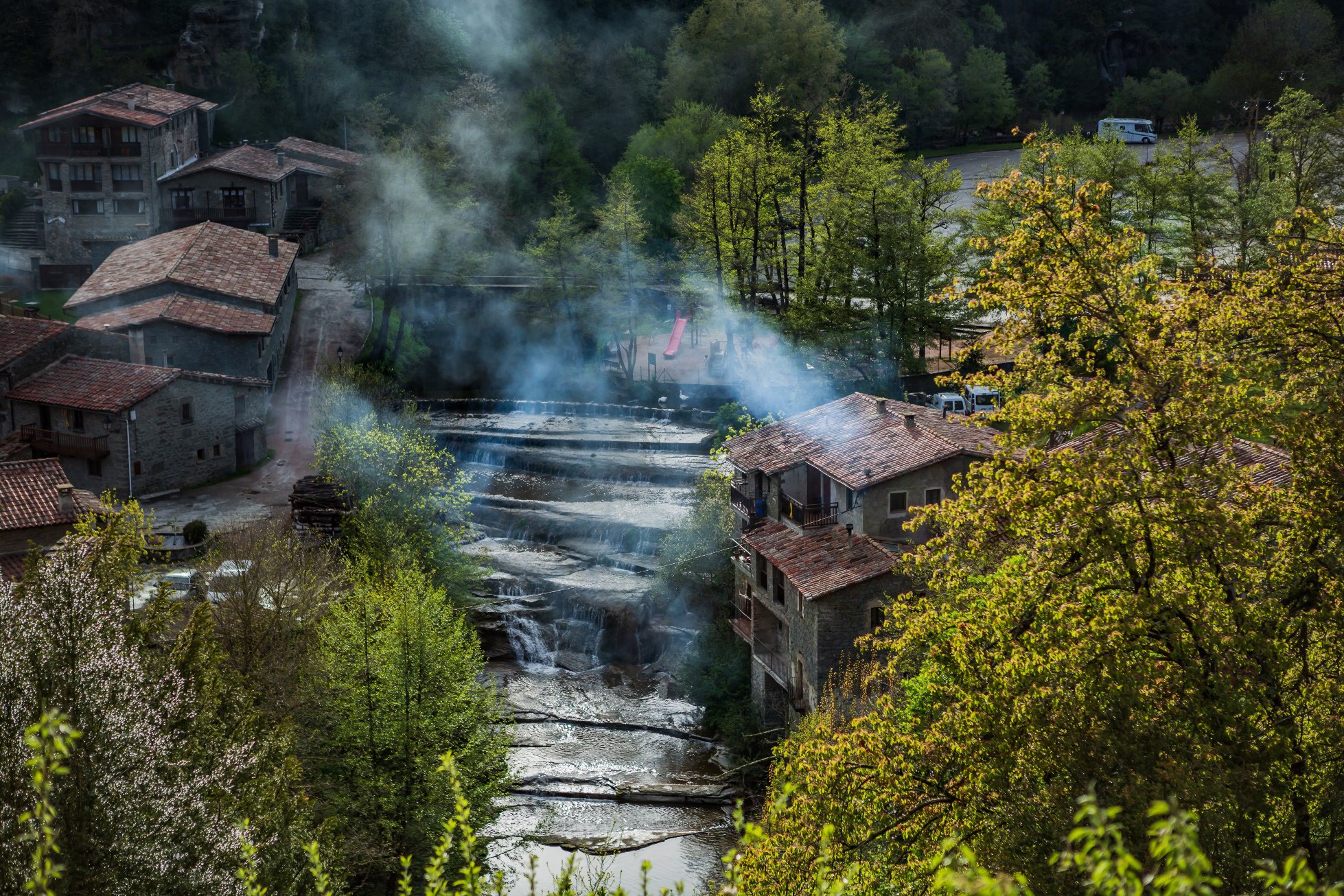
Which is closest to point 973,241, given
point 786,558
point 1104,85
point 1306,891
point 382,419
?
point 1306,891

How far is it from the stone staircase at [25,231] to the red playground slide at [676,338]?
3259 centimetres

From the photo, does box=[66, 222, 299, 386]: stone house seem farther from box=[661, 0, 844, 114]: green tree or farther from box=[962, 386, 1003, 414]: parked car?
box=[661, 0, 844, 114]: green tree

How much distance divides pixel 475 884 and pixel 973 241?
10.4 m

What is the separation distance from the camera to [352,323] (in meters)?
64.3

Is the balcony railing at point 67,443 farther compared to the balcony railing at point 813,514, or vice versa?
the balcony railing at point 67,443

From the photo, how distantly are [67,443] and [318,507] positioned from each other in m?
10.2

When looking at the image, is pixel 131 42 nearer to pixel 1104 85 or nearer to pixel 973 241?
pixel 1104 85

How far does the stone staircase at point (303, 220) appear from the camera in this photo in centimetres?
7475

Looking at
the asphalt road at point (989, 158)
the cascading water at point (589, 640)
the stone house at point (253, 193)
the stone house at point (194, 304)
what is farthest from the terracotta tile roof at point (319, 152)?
the asphalt road at point (989, 158)

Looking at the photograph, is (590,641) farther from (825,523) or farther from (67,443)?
(67,443)

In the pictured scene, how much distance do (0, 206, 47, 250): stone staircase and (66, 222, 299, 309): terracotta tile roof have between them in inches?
401

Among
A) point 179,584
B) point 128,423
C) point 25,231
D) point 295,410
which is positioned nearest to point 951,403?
point 179,584

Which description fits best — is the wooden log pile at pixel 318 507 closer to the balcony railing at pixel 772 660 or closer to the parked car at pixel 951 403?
the balcony railing at pixel 772 660

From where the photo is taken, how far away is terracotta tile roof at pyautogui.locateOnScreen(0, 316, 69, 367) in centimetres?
4803
